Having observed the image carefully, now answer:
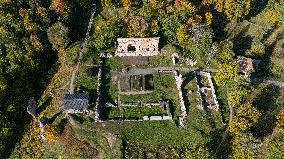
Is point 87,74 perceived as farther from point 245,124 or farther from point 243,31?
point 243,31

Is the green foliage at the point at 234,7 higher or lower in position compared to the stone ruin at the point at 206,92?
higher

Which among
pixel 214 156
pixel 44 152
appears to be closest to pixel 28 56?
pixel 44 152

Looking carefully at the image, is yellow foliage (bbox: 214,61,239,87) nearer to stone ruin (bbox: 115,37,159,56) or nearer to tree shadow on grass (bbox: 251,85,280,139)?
tree shadow on grass (bbox: 251,85,280,139)

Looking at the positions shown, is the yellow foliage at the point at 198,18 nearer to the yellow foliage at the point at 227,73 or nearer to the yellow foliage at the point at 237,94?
the yellow foliage at the point at 227,73

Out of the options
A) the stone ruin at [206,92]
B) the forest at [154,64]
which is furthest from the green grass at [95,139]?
the stone ruin at [206,92]

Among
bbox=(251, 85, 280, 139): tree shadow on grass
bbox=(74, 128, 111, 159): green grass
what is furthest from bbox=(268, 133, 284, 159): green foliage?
bbox=(74, 128, 111, 159): green grass
